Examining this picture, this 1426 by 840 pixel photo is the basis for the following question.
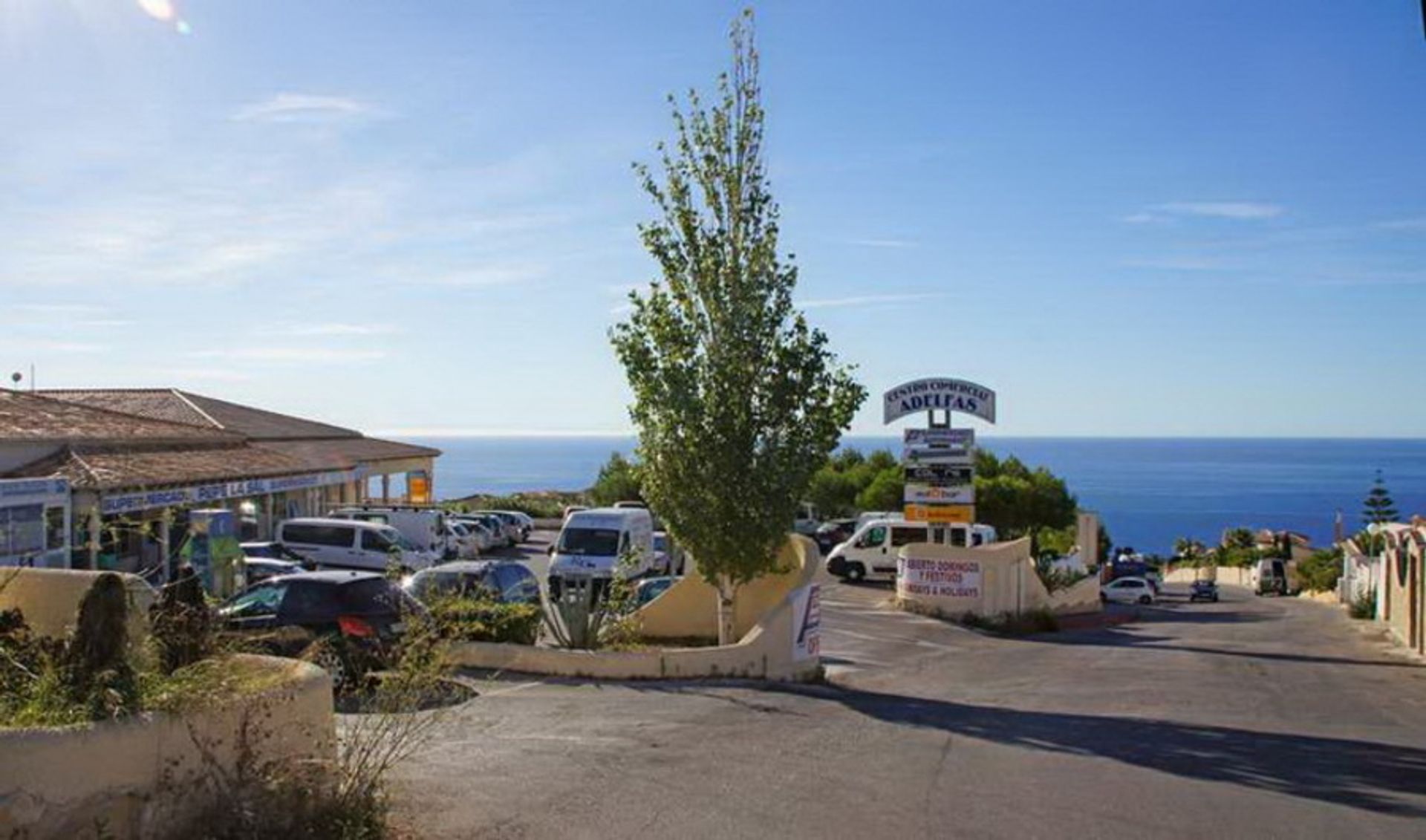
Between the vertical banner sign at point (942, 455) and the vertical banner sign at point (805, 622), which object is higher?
the vertical banner sign at point (942, 455)

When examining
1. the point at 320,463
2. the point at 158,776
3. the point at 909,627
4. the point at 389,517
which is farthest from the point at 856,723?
the point at 320,463

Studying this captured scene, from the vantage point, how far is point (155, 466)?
30125 mm

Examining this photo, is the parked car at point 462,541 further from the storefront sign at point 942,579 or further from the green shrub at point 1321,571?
the green shrub at point 1321,571

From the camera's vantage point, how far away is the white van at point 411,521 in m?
39.8

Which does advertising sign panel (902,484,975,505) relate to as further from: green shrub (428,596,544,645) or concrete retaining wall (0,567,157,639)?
concrete retaining wall (0,567,157,639)

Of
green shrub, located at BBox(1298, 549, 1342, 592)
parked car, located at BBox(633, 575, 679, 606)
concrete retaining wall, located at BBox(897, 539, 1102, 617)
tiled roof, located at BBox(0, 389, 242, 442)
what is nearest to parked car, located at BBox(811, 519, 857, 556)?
concrete retaining wall, located at BBox(897, 539, 1102, 617)

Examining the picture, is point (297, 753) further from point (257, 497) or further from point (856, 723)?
point (257, 497)

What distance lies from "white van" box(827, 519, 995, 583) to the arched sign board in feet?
20.4

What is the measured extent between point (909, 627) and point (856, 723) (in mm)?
15777

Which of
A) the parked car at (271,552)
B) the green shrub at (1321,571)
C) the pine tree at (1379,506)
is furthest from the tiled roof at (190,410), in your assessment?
the pine tree at (1379,506)

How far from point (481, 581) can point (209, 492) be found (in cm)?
1269

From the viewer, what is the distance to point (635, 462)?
20469 mm

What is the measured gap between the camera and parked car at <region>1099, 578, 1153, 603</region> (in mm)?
51219

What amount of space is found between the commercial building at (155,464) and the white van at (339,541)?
147cm
